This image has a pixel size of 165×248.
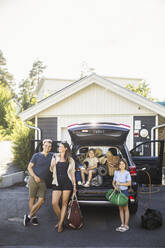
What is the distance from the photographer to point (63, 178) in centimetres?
479

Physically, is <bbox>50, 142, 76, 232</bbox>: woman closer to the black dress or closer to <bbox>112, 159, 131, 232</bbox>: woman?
the black dress

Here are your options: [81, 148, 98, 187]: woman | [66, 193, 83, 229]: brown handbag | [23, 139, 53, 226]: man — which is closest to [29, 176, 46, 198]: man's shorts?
[23, 139, 53, 226]: man

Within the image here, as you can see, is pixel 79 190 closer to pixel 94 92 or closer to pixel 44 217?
pixel 44 217

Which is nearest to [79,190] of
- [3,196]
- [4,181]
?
[3,196]

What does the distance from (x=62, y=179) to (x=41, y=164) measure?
1.92 ft

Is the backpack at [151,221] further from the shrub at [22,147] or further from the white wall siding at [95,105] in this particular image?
the shrub at [22,147]

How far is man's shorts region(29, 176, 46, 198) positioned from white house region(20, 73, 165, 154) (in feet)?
21.9

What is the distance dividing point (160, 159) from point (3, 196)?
4.77 metres

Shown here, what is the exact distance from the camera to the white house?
11.2 m

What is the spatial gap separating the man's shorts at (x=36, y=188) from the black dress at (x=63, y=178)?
433 millimetres

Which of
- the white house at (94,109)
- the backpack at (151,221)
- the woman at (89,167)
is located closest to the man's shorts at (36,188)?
the woman at (89,167)

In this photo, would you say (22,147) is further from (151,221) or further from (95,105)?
(151,221)

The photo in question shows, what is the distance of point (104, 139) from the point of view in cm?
598

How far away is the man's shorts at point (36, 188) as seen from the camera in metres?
5.05
